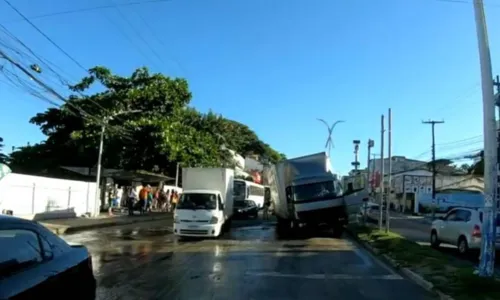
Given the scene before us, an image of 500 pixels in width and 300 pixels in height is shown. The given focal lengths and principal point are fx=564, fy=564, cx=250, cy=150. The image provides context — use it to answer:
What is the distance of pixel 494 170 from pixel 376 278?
3289 mm

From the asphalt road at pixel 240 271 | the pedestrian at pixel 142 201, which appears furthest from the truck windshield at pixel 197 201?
the pedestrian at pixel 142 201

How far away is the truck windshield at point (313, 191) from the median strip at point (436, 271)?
225 inches

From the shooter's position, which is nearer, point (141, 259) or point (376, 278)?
point (376, 278)

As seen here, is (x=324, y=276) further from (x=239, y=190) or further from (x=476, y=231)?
(x=239, y=190)

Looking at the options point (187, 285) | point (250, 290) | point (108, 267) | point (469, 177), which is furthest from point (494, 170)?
point (469, 177)

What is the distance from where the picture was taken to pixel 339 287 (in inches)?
420

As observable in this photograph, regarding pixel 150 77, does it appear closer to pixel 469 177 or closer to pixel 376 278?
pixel 376 278

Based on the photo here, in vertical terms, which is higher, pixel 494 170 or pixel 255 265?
pixel 494 170

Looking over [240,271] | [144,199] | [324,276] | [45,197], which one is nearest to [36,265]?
[240,271]

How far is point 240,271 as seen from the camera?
12.5 meters

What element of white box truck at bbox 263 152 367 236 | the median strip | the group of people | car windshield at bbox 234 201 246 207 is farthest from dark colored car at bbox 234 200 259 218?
the median strip

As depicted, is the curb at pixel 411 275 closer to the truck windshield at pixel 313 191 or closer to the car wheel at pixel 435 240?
the car wheel at pixel 435 240

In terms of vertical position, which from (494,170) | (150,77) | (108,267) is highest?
(150,77)

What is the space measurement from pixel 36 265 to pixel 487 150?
9.15 meters
